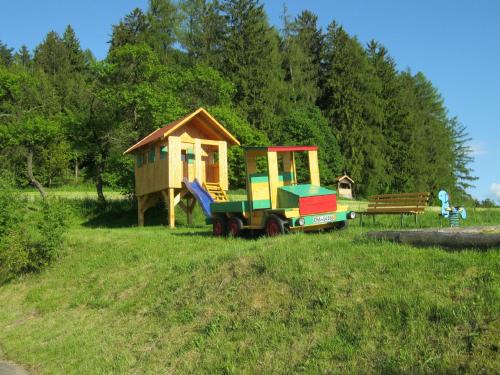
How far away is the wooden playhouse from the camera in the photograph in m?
21.8

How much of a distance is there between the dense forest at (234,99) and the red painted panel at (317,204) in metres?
17.4

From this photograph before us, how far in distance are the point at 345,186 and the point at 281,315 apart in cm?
4364

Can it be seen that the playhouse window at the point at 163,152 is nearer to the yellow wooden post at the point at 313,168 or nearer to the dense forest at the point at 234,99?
the dense forest at the point at 234,99

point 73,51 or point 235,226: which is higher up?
point 73,51

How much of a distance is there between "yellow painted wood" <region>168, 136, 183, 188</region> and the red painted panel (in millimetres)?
10258

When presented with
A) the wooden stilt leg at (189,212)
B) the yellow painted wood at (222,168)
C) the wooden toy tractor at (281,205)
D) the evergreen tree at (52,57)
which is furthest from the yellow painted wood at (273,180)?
the evergreen tree at (52,57)

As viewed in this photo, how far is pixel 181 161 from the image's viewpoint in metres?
22.4

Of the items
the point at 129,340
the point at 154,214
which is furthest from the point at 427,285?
the point at 154,214

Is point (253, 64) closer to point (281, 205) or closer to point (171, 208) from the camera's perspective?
point (171, 208)

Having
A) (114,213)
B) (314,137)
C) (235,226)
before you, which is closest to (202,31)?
(314,137)

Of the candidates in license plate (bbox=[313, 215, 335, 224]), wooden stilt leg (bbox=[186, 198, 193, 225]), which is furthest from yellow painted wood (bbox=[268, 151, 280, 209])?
wooden stilt leg (bbox=[186, 198, 193, 225])

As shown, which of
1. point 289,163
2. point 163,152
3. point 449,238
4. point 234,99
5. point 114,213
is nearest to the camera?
point 449,238

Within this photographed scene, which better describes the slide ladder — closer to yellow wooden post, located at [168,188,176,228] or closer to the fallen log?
yellow wooden post, located at [168,188,176,228]

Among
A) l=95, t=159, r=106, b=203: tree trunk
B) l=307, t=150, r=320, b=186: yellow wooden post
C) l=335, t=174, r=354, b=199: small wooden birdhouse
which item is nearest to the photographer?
l=307, t=150, r=320, b=186: yellow wooden post
